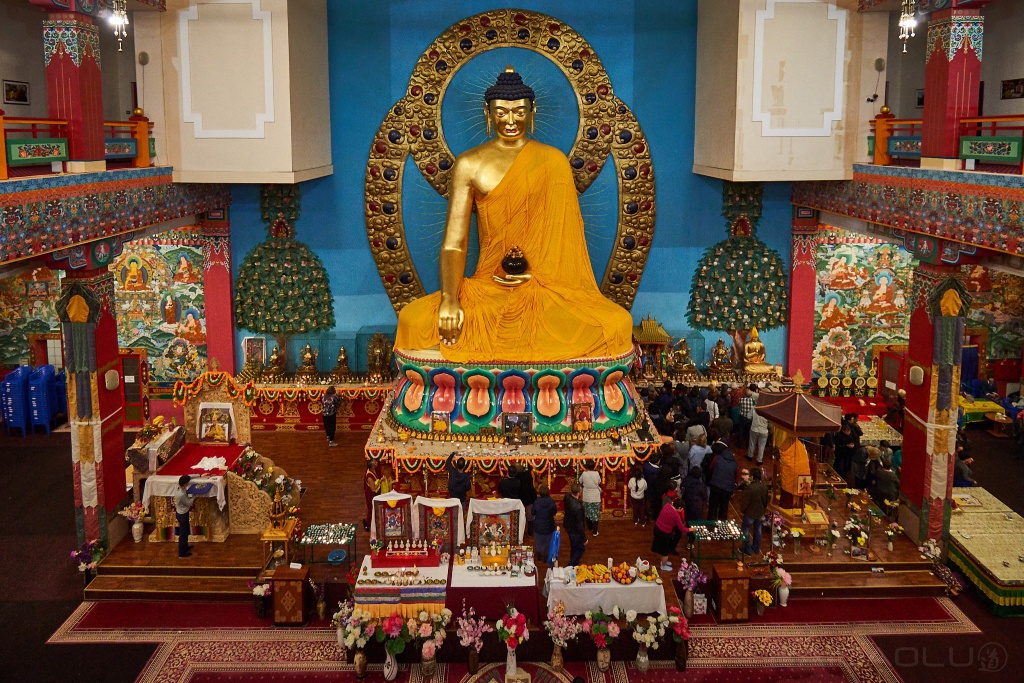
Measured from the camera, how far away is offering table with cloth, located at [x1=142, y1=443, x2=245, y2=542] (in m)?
12.1

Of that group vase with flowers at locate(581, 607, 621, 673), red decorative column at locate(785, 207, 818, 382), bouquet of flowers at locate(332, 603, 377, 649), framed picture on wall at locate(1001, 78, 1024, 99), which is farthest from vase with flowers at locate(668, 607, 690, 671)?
framed picture on wall at locate(1001, 78, 1024, 99)

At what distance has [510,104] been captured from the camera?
14.6 meters

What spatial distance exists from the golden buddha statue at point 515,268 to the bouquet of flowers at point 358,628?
4.63 meters

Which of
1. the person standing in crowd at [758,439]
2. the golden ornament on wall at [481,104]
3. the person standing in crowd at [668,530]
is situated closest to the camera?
the person standing in crowd at [668,530]

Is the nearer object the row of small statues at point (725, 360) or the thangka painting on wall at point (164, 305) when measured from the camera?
the row of small statues at point (725, 360)

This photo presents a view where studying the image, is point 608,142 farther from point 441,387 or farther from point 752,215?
point 441,387

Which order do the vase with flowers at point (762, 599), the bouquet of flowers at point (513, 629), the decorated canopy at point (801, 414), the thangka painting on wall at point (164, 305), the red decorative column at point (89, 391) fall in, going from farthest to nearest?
the thangka painting on wall at point (164, 305) → the decorated canopy at point (801, 414) → the red decorative column at point (89, 391) → the vase with flowers at point (762, 599) → the bouquet of flowers at point (513, 629)

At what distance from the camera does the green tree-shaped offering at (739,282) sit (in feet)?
55.6

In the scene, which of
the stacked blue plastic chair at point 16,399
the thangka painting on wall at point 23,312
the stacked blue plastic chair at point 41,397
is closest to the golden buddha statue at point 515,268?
the stacked blue plastic chair at point 41,397

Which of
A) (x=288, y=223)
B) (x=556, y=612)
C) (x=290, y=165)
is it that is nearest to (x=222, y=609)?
(x=556, y=612)

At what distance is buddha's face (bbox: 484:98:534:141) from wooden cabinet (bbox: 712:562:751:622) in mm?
7085

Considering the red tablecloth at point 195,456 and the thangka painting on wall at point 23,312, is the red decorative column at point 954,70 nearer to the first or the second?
the red tablecloth at point 195,456

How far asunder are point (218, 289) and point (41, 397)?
348cm

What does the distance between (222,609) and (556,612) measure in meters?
3.92
